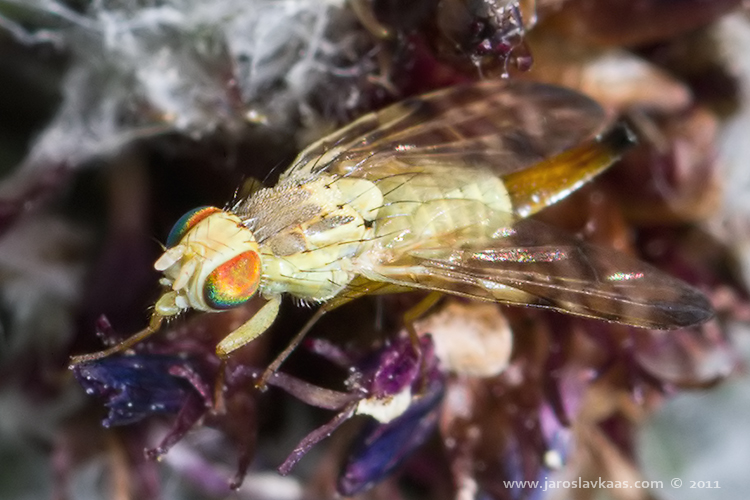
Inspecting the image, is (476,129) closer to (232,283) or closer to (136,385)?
(232,283)

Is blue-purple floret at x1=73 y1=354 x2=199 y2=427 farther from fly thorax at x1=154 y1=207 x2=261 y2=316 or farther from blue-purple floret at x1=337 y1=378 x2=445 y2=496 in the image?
blue-purple floret at x1=337 y1=378 x2=445 y2=496

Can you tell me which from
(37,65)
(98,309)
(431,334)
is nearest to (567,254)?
(431,334)

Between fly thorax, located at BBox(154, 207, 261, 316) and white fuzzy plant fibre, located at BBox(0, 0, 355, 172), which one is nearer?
fly thorax, located at BBox(154, 207, 261, 316)

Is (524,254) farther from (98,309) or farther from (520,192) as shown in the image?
(98,309)

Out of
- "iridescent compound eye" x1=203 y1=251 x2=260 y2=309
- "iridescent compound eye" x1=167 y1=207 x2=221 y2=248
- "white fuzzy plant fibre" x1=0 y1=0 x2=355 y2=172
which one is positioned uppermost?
"white fuzzy plant fibre" x1=0 y1=0 x2=355 y2=172

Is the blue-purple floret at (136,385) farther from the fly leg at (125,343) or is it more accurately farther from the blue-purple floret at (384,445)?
the blue-purple floret at (384,445)

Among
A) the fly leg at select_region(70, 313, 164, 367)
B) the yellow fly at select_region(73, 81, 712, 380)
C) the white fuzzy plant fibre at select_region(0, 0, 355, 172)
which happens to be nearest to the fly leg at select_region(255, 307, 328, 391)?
the yellow fly at select_region(73, 81, 712, 380)

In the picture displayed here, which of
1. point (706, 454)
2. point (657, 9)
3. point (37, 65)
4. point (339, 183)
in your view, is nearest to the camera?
point (339, 183)
